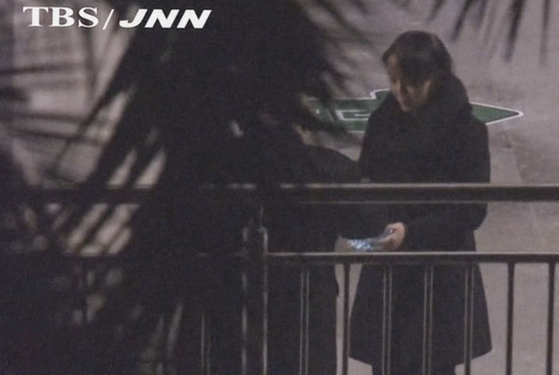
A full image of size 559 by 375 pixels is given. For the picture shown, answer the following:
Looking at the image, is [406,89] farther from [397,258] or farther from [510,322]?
[510,322]

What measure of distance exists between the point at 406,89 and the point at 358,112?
7.7 inches

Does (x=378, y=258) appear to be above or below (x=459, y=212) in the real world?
below

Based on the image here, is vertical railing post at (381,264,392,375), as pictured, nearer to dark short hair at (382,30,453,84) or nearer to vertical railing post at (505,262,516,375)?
vertical railing post at (505,262,516,375)

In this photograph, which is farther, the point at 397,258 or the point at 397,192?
the point at 397,258

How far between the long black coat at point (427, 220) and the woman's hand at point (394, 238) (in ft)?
0.06

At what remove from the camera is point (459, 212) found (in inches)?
207

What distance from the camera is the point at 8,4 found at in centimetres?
507

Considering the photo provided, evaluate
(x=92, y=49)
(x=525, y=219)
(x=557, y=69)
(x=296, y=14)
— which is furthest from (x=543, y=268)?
(x=92, y=49)

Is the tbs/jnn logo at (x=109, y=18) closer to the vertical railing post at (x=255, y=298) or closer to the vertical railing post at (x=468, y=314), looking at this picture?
the vertical railing post at (x=255, y=298)

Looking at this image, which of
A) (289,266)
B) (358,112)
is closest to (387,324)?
(289,266)

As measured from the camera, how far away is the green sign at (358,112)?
5.11m

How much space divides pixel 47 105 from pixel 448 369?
1644 mm

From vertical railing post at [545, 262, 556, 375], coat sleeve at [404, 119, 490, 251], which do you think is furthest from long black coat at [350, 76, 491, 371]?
vertical railing post at [545, 262, 556, 375]

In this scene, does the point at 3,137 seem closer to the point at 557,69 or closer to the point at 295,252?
the point at 295,252
